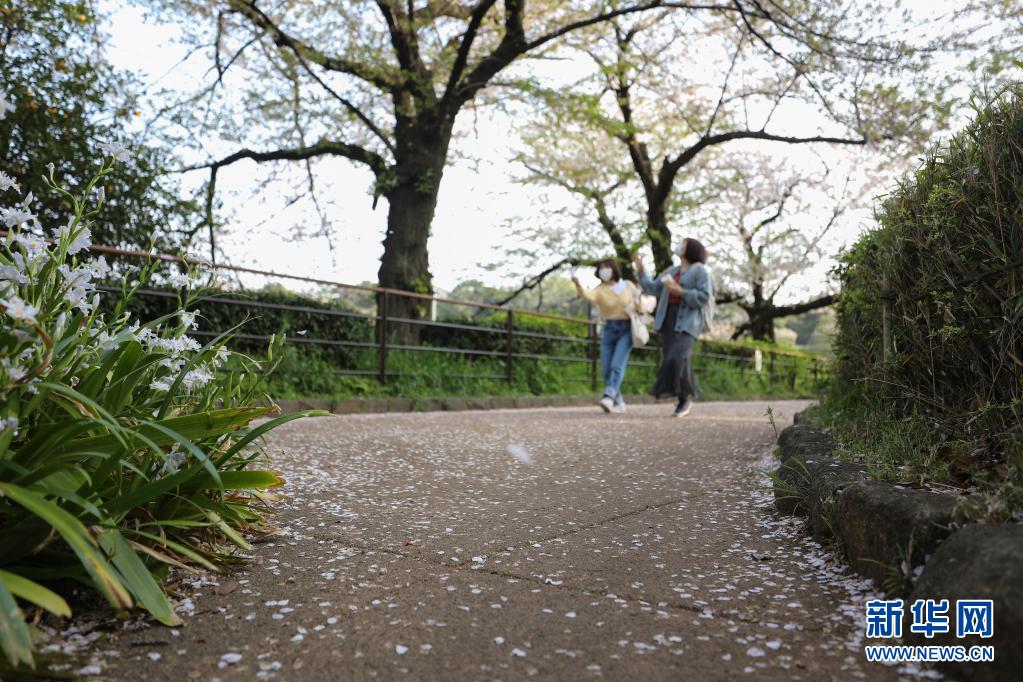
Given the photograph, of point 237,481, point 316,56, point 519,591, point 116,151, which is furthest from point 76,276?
point 316,56

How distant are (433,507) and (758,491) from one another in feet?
4.62

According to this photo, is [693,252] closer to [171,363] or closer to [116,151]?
[171,363]

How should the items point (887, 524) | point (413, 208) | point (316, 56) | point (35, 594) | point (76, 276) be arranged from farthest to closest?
point (413, 208), point (316, 56), point (76, 276), point (887, 524), point (35, 594)

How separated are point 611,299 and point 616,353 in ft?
1.90

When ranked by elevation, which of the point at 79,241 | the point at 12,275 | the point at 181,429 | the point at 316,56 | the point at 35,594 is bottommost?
the point at 35,594

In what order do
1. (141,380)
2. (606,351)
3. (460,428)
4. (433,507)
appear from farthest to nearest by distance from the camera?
(606,351)
(460,428)
(433,507)
(141,380)

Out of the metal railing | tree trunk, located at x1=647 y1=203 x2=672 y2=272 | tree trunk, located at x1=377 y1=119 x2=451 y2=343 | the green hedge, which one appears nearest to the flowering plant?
the green hedge

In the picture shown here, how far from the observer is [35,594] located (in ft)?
4.27

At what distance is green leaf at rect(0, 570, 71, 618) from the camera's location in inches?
50.4

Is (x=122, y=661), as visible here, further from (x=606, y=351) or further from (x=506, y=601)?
(x=606, y=351)

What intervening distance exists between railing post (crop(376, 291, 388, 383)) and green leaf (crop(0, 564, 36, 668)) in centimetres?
668

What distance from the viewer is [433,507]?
2.74 metres

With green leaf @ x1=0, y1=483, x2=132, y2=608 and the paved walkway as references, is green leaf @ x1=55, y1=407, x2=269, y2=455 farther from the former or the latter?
the paved walkway

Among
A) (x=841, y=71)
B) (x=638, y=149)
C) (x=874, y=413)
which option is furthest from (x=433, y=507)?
(x=638, y=149)
